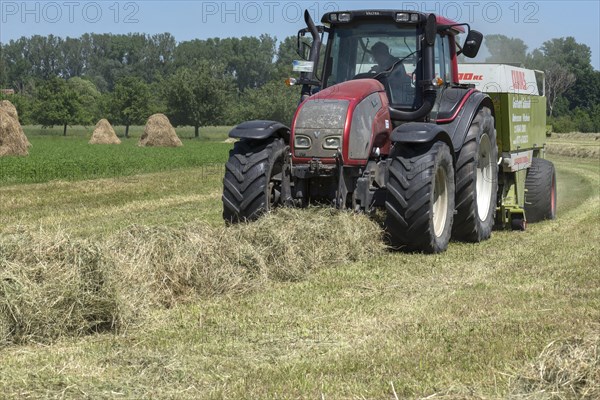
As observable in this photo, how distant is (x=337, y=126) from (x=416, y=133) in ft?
2.67

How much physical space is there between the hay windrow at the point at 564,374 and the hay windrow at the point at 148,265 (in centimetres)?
285

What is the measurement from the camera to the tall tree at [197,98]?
6912 centimetres

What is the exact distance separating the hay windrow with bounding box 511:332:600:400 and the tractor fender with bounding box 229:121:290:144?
547 centimetres

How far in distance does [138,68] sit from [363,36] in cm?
11862

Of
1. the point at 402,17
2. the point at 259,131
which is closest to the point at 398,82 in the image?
the point at 402,17

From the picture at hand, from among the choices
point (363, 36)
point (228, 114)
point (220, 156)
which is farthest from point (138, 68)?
point (363, 36)

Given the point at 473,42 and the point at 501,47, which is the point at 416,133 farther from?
the point at 501,47

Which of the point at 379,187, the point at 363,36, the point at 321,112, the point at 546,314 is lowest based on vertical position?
the point at 546,314

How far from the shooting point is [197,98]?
69.4 meters

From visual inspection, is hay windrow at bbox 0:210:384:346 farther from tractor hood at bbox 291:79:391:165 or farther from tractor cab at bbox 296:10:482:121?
tractor cab at bbox 296:10:482:121

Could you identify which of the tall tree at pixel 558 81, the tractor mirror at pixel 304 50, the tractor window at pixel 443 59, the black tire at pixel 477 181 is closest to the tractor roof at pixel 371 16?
the tractor mirror at pixel 304 50

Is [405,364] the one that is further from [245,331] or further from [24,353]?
[24,353]

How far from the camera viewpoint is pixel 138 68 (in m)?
126

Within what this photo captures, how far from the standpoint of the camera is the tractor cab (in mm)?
10273
